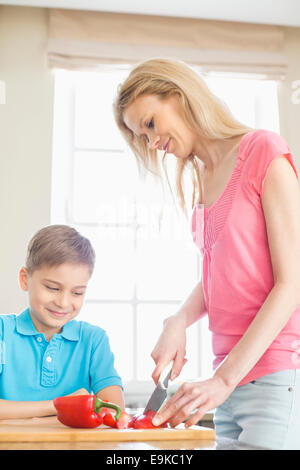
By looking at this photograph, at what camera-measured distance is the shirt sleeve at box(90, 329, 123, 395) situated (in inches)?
55.8

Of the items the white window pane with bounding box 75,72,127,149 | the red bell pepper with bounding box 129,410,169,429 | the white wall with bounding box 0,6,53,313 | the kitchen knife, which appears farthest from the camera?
the white window pane with bounding box 75,72,127,149

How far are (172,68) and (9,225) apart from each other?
60.8 inches

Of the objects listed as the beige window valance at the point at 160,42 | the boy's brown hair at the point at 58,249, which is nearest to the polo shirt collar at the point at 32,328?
the boy's brown hair at the point at 58,249

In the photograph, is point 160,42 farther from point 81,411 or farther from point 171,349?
point 81,411

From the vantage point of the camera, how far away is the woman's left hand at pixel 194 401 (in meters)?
0.86

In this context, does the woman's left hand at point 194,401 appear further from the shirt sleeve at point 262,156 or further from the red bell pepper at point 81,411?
the shirt sleeve at point 262,156

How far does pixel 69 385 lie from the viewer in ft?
4.57

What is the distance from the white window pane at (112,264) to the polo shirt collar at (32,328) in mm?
Result: 1162

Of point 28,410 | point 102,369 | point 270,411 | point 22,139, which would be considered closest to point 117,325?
point 22,139

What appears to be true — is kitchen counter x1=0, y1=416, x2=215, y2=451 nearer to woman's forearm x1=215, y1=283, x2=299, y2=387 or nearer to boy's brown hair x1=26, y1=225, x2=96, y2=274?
woman's forearm x1=215, y1=283, x2=299, y2=387


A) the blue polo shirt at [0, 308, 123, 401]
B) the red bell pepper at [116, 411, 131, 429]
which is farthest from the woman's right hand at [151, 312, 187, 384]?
the blue polo shirt at [0, 308, 123, 401]

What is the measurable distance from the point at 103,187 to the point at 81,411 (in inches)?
73.0

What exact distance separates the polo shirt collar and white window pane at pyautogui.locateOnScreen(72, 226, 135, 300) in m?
1.16

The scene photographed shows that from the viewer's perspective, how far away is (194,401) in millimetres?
855
